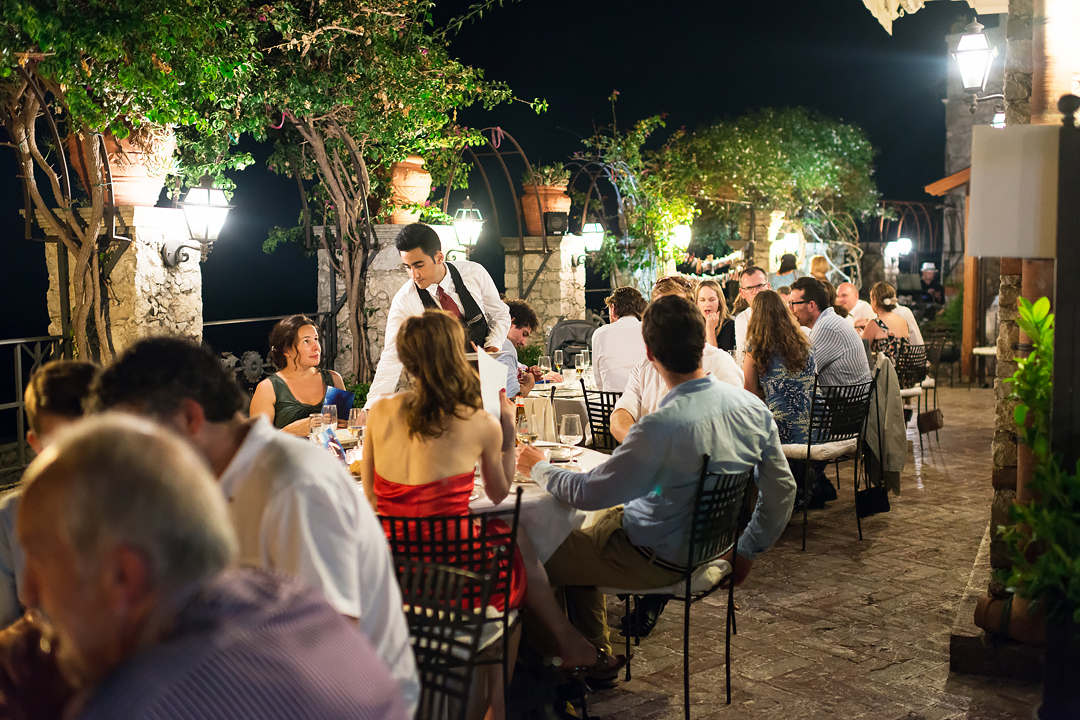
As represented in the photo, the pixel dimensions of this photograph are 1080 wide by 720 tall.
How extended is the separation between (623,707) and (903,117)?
26.5m

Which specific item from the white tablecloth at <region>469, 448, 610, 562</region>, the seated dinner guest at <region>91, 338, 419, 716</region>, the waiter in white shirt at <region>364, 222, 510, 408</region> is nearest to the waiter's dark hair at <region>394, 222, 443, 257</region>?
the waiter in white shirt at <region>364, 222, 510, 408</region>

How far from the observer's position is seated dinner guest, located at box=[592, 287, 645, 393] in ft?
19.2

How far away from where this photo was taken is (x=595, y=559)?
11.5 ft

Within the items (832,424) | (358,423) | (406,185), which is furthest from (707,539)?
(406,185)

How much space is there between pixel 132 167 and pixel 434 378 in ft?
12.3

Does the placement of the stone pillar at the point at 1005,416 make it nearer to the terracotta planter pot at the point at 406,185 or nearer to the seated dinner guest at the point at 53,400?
the seated dinner guest at the point at 53,400

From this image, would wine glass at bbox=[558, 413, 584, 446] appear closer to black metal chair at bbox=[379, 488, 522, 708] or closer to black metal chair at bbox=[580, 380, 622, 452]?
black metal chair at bbox=[379, 488, 522, 708]

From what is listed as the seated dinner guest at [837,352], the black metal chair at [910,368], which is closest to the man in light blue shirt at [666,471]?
the seated dinner guest at [837,352]

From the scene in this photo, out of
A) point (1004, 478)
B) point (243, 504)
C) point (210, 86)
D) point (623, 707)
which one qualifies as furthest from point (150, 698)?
point (210, 86)

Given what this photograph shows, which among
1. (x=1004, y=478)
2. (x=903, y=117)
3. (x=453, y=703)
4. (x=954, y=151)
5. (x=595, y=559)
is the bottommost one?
(x=453, y=703)

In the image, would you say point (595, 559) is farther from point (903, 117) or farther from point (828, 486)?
point (903, 117)

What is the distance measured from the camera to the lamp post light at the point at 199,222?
620 cm

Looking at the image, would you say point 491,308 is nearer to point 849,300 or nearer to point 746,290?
point 746,290

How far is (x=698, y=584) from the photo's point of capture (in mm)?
3562
